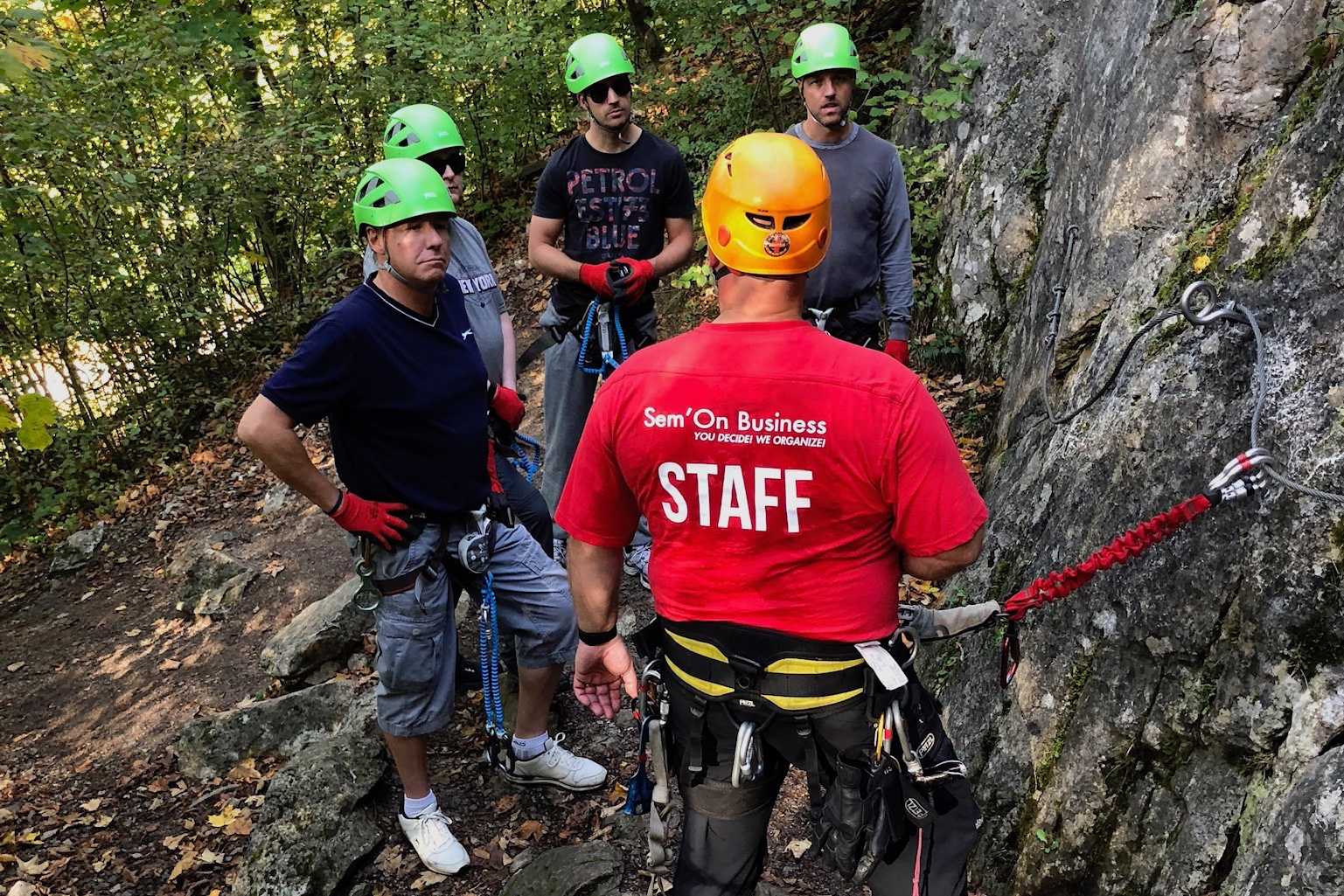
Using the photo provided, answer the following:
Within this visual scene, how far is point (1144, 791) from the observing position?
2775 millimetres

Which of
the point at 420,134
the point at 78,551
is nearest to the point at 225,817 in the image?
the point at 420,134

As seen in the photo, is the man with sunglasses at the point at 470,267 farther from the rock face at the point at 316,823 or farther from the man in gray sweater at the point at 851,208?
the man in gray sweater at the point at 851,208

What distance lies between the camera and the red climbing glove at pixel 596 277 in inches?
189

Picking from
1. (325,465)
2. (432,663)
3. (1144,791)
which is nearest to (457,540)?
(432,663)

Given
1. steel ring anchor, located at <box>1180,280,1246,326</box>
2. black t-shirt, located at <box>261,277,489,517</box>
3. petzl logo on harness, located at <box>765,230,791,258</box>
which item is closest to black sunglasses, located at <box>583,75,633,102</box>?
black t-shirt, located at <box>261,277,489,517</box>

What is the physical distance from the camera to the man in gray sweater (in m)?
4.66

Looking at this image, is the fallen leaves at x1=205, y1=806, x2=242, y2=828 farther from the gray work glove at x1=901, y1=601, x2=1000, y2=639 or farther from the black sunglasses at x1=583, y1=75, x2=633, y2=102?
Answer: the black sunglasses at x1=583, y1=75, x2=633, y2=102

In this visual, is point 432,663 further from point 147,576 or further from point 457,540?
point 147,576

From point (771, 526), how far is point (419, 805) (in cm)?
261

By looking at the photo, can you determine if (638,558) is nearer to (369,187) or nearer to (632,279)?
(632,279)

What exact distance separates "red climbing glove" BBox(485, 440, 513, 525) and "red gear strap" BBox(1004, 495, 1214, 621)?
2.13 m

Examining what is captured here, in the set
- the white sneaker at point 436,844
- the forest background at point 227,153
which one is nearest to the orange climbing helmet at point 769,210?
the white sneaker at point 436,844

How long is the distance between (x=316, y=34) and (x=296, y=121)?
1.49m

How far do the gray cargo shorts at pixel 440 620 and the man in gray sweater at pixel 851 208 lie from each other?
1.99 meters
